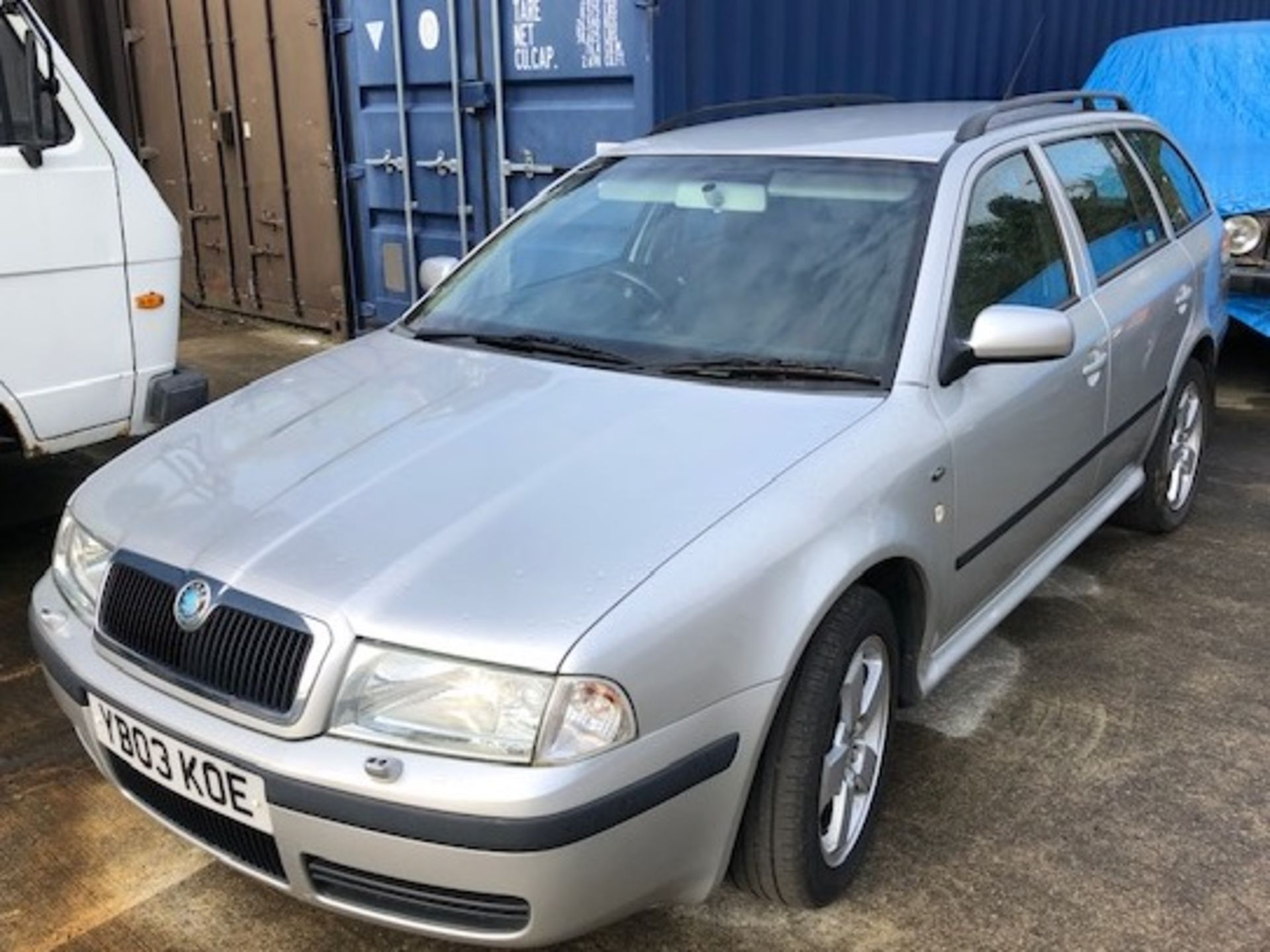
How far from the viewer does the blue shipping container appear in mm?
5754

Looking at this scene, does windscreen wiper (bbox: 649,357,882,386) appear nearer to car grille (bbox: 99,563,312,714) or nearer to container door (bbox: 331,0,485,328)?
car grille (bbox: 99,563,312,714)

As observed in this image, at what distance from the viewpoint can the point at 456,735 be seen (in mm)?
2049

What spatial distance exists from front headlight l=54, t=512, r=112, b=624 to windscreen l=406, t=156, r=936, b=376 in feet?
3.61

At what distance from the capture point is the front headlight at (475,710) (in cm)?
201

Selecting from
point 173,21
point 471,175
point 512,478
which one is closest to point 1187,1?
point 471,175

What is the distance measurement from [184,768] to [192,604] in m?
0.29

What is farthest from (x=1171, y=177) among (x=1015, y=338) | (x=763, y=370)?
(x=763, y=370)

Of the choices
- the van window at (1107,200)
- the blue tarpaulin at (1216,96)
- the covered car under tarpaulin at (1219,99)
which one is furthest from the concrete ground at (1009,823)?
the blue tarpaulin at (1216,96)

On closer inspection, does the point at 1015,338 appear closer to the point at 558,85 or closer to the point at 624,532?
the point at 624,532

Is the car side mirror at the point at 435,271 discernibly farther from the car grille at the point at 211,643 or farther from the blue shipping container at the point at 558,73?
the blue shipping container at the point at 558,73

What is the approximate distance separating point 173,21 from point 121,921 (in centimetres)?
756

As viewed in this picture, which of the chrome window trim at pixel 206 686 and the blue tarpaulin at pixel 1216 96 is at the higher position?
the blue tarpaulin at pixel 1216 96

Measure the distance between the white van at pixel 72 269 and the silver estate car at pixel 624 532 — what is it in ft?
3.75

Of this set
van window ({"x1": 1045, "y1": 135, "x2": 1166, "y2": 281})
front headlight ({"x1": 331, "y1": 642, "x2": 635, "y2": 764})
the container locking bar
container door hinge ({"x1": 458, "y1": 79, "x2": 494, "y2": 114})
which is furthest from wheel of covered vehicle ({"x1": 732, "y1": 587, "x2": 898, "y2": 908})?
the container locking bar
